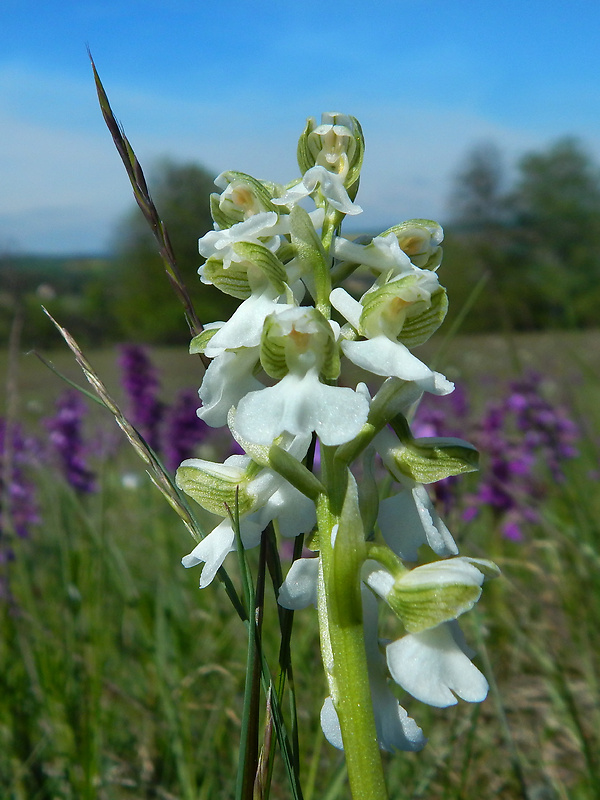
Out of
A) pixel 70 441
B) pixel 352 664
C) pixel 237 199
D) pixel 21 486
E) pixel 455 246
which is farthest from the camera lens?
pixel 455 246

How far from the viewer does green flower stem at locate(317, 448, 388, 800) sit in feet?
2.14

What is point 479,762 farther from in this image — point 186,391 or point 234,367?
point 186,391

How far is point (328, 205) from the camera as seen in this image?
2.81 ft

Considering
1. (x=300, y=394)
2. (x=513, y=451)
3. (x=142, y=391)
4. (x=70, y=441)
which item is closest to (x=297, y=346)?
(x=300, y=394)

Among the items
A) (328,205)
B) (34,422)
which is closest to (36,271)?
(328,205)

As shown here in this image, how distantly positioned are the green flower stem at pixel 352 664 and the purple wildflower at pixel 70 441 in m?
2.71

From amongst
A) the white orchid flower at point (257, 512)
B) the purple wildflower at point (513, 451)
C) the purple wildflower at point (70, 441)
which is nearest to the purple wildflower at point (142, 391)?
the purple wildflower at point (70, 441)

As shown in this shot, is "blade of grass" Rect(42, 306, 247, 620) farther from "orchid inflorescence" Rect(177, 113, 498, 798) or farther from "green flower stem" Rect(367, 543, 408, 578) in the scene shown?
"green flower stem" Rect(367, 543, 408, 578)

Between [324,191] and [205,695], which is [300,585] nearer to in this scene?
[324,191]

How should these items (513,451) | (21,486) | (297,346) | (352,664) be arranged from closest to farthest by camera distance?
(352,664) < (297,346) < (513,451) < (21,486)

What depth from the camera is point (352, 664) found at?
66cm

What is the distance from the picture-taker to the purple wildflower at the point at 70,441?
324 centimetres

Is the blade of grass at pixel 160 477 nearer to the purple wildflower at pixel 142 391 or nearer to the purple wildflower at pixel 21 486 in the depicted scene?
the purple wildflower at pixel 21 486

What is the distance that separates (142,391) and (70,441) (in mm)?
413
